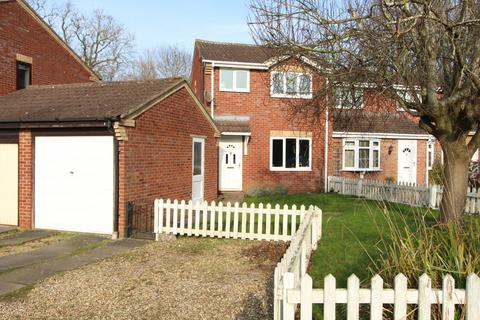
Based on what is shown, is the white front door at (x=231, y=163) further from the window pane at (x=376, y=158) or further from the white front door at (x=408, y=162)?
the white front door at (x=408, y=162)

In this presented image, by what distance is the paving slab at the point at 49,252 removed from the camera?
7402 mm

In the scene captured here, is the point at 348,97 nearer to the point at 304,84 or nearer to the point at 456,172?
the point at 304,84

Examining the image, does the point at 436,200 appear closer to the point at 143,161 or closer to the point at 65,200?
the point at 143,161

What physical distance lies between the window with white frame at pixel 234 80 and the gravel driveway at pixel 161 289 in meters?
11.1

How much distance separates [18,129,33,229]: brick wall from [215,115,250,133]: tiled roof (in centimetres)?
843

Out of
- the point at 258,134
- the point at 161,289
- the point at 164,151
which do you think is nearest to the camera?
the point at 161,289

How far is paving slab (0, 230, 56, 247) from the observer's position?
903cm

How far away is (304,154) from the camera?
1914cm

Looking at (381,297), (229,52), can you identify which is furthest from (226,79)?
(381,297)

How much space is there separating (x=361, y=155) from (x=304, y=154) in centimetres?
329

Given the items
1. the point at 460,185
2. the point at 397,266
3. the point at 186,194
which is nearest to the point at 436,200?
the point at 460,185

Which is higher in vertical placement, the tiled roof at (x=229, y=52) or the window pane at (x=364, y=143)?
the tiled roof at (x=229, y=52)

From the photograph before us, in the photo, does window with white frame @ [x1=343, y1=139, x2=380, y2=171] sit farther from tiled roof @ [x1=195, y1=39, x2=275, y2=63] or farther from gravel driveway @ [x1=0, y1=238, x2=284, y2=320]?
gravel driveway @ [x1=0, y1=238, x2=284, y2=320]

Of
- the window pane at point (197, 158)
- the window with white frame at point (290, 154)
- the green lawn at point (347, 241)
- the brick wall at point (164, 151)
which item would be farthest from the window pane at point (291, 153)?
the window pane at point (197, 158)
